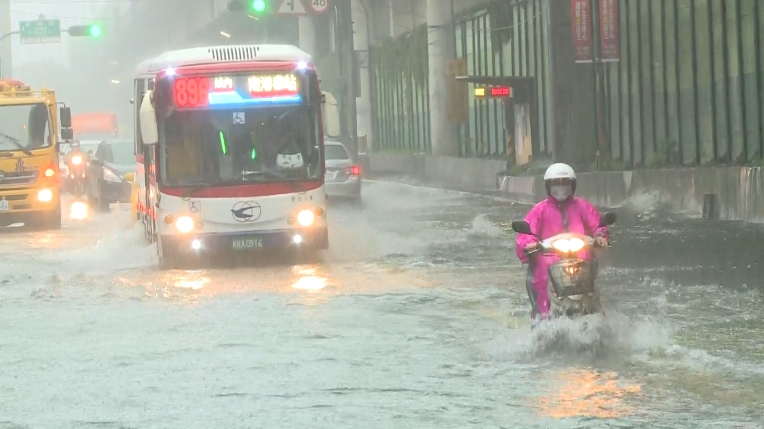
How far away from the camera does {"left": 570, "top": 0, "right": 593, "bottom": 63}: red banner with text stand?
33906mm

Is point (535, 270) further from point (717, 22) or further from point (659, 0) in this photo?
point (659, 0)

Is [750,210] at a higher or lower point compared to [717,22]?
lower

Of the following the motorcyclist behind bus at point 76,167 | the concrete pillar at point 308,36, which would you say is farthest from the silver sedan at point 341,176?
the concrete pillar at point 308,36

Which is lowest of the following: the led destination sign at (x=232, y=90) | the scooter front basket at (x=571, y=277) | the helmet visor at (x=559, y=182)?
the scooter front basket at (x=571, y=277)

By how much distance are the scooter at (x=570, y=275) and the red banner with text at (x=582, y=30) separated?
2354cm

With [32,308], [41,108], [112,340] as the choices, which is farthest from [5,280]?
[41,108]

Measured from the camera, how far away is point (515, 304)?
14.8 m

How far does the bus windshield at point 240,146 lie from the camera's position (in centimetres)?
1922

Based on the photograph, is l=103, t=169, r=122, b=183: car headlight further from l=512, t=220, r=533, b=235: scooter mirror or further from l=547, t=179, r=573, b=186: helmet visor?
l=512, t=220, r=533, b=235: scooter mirror

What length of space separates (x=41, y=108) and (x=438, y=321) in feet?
57.2

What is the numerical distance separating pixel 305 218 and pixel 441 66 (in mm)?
36317

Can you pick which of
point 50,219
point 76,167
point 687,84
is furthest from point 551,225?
point 76,167

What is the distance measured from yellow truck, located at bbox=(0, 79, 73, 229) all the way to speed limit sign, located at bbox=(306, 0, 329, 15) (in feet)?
81.8

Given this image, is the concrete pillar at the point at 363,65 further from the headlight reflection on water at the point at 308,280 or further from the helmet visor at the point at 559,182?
the helmet visor at the point at 559,182
